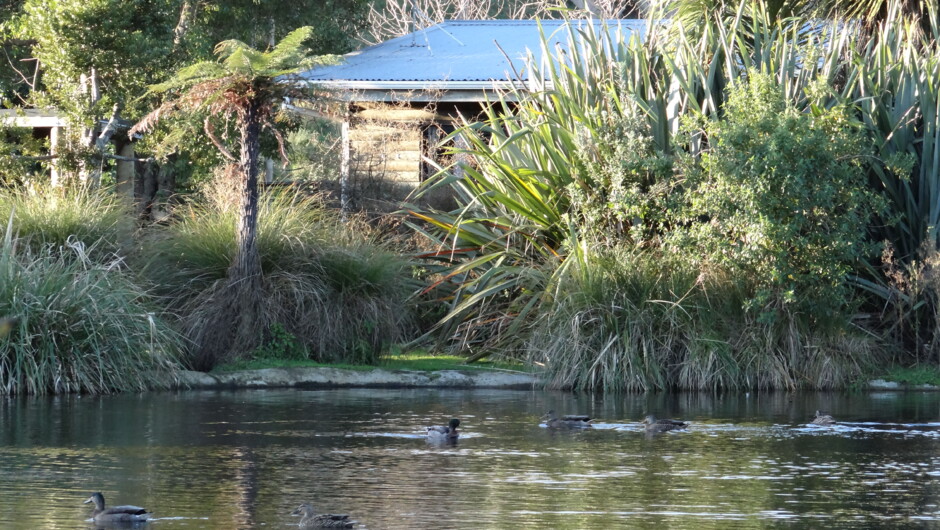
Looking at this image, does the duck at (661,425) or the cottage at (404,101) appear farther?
the cottage at (404,101)

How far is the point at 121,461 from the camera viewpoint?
11.5 metres

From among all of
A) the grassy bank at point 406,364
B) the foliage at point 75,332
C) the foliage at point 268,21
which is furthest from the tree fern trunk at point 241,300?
the foliage at point 268,21

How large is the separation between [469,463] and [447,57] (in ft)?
56.3

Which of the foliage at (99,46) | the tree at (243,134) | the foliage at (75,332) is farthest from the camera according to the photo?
the foliage at (99,46)

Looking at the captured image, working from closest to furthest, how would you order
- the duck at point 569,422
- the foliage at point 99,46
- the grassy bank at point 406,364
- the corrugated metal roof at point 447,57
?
the duck at point 569,422
the grassy bank at point 406,364
the foliage at point 99,46
the corrugated metal roof at point 447,57

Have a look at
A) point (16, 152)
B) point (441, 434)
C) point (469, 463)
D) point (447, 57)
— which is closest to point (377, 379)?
point (441, 434)

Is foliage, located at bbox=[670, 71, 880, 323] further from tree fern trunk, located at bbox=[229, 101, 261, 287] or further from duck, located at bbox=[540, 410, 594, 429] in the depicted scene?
tree fern trunk, located at bbox=[229, 101, 261, 287]

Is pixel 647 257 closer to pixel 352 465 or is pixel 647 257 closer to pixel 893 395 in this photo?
pixel 893 395

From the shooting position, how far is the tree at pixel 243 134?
711 inches

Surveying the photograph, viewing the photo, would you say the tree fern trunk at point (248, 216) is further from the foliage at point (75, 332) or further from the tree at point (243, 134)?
the foliage at point (75, 332)

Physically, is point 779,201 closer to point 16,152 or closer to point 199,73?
point 199,73

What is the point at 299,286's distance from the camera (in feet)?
61.9

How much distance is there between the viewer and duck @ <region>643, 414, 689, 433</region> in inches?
522

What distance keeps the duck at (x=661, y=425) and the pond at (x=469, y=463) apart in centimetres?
14
